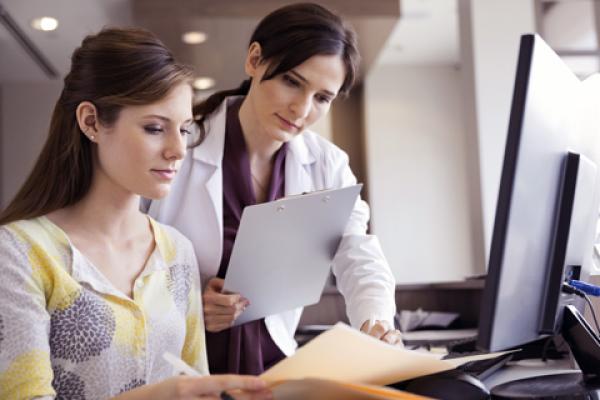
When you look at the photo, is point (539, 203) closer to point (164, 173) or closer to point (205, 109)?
point (164, 173)

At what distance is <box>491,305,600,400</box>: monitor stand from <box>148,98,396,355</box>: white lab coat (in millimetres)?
474

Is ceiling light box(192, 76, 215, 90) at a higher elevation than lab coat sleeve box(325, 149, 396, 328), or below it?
higher

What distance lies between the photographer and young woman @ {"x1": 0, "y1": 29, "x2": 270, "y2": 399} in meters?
1.17

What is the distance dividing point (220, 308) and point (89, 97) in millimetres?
461

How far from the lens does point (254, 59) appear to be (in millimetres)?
1688

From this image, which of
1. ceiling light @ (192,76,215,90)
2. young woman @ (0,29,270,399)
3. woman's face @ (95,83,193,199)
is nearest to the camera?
young woman @ (0,29,270,399)

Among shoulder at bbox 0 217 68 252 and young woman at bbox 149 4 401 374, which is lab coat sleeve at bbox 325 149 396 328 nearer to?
young woman at bbox 149 4 401 374

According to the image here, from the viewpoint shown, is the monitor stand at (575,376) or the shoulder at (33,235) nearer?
the monitor stand at (575,376)

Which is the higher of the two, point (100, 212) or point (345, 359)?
point (100, 212)

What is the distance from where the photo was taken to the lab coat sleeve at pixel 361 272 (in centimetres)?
151

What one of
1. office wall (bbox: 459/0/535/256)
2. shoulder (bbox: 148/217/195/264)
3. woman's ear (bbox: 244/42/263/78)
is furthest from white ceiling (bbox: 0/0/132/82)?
shoulder (bbox: 148/217/195/264)

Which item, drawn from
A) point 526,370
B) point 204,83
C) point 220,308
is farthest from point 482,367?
point 204,83

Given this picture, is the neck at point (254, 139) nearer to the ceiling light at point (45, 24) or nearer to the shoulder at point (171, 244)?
the shoulder at point (171, 244)

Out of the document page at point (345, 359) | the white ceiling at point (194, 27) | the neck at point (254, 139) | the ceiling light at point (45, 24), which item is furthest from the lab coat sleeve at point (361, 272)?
the ceiling light at point (45, 24)
